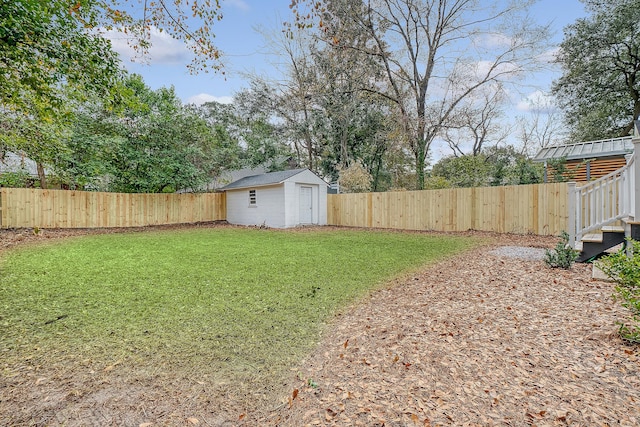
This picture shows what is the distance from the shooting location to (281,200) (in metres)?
12.8

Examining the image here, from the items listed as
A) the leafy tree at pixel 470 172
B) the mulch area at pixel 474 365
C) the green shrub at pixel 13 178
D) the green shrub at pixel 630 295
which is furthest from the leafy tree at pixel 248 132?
the green shrub at pixel 630 295

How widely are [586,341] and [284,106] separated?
67.3 feet

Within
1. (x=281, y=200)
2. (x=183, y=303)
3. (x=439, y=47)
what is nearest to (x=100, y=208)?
(x=281, y=200)

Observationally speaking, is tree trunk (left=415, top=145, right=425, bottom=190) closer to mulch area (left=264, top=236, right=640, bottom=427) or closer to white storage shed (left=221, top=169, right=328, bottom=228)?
white storage shed (left=221, top=169, right=328, bottom=228)

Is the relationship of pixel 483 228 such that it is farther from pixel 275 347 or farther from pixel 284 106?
pixel 284 106

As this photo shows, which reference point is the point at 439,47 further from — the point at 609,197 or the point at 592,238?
the point at 592,238

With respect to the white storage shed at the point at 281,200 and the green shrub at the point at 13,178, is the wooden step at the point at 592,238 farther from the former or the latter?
the green shrub at the point at 13,178

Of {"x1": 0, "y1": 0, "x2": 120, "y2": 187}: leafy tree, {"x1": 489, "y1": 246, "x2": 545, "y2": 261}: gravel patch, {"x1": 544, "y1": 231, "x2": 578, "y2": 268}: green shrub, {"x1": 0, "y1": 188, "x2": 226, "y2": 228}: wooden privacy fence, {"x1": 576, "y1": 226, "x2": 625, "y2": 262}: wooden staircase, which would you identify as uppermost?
{"x1": 0, "y1": 0, "x2": 120, "y2": 187}: leafy tree

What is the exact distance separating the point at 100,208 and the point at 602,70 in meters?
21.9

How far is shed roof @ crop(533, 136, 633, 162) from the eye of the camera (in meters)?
10.8

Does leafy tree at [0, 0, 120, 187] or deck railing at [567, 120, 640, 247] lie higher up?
leafy tree at [0, 0, 120, 187]

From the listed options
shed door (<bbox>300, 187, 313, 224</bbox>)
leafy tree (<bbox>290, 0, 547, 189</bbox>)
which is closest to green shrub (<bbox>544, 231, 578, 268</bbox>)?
shed door (<bbox>300, 187, 313, 224</bbox>)

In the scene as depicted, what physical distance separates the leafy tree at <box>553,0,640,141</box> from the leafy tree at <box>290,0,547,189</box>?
273 cm

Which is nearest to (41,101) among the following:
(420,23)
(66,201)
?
(66,201)
